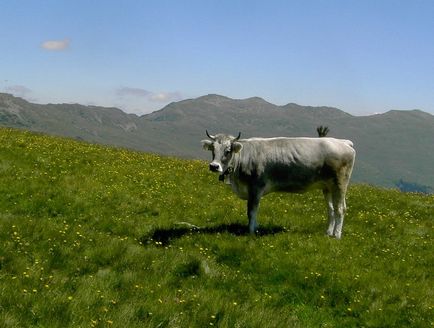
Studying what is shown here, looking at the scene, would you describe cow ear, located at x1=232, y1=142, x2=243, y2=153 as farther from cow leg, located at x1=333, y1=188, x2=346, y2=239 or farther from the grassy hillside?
cow leg, located at x1=333, y1=188, x2=346, y2=239

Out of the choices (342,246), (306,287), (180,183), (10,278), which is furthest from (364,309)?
(180,183)

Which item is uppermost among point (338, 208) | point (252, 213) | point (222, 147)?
point (222, 147)

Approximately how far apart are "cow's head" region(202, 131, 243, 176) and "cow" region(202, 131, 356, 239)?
0.11 m

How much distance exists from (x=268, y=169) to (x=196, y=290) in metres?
7.94

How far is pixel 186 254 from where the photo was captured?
1295cm

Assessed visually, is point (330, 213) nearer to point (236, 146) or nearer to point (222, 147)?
point (236, 146)

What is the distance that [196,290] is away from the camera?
32.3ft

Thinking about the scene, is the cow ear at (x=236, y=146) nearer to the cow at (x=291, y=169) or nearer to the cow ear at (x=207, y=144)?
the cow at (x=291, y=169)

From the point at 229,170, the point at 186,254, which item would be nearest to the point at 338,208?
the point at 229,170

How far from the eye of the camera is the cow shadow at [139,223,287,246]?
1538 cm

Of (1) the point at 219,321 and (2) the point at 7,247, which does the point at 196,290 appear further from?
(2) the point at 7,247

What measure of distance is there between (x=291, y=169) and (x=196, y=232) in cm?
401

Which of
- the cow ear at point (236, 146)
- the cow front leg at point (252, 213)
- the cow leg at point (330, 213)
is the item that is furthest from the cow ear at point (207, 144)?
the cow leg at point (330, 213)

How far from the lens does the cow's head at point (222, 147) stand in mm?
16078
